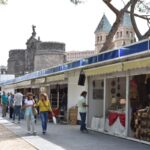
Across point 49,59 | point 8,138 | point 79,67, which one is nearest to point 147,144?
point 8,138

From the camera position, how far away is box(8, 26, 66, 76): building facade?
58844 millimetres

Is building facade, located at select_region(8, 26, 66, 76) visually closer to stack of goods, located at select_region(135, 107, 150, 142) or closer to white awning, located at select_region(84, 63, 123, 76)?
white awning, located at select_region(84, 63, 123, 76)

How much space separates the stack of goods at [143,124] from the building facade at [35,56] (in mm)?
43663

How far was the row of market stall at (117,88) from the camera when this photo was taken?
14342 mm

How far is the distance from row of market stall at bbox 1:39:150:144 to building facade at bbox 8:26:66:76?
35017mm

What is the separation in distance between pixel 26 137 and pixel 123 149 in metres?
4.70

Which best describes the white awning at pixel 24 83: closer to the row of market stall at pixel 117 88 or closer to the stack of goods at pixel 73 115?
the row of market stall at pixel 117 88

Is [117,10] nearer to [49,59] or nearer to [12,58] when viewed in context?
[49,59]

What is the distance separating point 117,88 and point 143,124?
364 cm

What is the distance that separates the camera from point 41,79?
2884 centimetres

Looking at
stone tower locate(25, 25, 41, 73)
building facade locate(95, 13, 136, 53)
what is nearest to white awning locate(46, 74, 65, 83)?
building facade locate(95, 13, 136, 53)

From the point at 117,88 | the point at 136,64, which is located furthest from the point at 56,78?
the point at 136,64

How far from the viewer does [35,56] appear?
62562mm

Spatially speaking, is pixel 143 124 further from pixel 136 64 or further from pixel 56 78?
pixel 56 78
